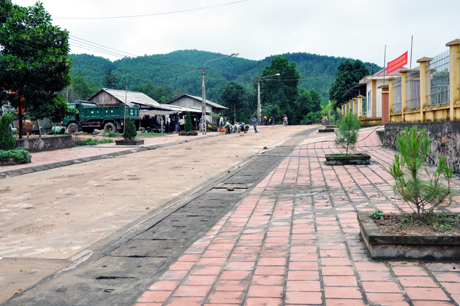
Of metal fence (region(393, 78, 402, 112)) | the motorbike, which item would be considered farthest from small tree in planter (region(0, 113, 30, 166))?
the motorbike

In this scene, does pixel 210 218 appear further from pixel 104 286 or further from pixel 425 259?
pixel 425 259

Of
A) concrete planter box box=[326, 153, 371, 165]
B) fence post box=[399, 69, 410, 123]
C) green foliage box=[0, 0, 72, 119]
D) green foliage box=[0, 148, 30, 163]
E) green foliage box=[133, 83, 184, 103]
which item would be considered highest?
green foliage box=[133, 83, 184, 103]

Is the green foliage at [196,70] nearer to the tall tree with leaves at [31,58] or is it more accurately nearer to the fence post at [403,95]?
the tall tree with leaves at [31,58]

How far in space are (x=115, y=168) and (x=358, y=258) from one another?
33.6 ft

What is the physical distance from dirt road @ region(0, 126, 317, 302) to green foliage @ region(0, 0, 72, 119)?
8.13 m

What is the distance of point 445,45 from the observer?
8273 mm

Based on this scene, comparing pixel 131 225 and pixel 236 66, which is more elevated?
pixel 236 66

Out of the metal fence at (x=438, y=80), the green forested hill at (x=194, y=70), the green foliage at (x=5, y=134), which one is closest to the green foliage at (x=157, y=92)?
the green forested hill at (x=194, y=70)

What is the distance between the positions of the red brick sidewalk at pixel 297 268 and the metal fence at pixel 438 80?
14.6 ft

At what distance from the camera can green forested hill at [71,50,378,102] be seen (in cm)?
7356

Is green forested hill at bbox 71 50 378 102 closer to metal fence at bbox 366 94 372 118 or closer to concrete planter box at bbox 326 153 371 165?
metal fence at bbox 366 94 372 118

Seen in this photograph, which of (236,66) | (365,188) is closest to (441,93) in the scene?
(365,188)

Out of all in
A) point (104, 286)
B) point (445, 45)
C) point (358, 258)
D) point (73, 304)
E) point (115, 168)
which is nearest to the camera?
point (73, 304)

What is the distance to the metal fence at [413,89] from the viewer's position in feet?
36.8
